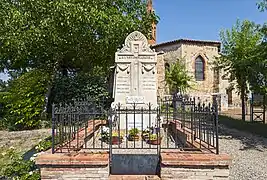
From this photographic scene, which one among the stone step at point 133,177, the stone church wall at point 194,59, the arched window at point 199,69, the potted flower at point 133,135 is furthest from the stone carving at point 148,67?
the arched window at point 199,69

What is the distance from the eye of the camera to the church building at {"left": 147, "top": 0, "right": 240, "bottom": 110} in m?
30.7

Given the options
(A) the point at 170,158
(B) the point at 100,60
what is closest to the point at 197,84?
(B) the point at 100,60

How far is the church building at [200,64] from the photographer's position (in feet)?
101

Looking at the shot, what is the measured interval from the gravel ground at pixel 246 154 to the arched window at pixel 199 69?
21390 millimetres

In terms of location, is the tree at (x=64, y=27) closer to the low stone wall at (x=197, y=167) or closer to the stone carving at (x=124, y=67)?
the stone carving at (x=124, y=67)

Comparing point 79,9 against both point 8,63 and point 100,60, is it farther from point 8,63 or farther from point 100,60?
point 8,63

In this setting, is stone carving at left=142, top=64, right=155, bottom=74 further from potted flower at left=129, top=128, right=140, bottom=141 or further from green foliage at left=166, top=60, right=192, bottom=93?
green foliage at left=166, top=60, right=192, bottom=93

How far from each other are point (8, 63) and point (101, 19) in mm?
8137

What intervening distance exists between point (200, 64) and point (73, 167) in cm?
2974

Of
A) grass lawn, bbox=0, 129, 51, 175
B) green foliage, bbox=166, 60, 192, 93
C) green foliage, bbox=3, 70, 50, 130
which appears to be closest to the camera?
grass lawn, bbox=0, 129, 51, 175

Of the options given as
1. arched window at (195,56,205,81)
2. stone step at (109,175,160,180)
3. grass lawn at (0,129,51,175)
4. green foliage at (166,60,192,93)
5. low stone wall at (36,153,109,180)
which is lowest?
grass lawn at (0,129,51,175)

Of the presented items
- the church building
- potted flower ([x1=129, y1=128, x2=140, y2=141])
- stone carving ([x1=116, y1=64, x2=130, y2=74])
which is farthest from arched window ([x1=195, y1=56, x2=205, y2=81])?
potted flower ([x1=129, y1=128, x2=140, y2=141])

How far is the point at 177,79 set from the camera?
28.4m

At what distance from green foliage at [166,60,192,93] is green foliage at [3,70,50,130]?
16.6 meters
